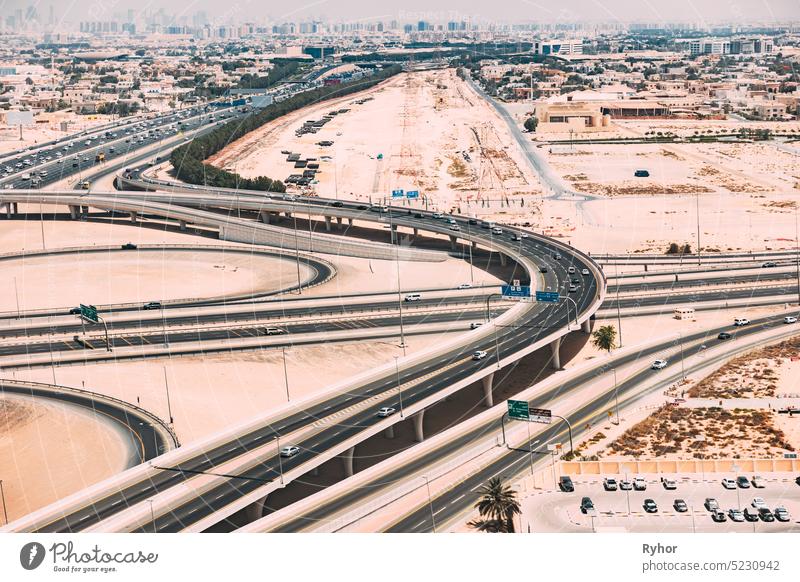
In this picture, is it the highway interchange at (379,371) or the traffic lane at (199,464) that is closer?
the traffic lane at (199,464)

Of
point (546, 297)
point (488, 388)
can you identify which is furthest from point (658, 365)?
point (488, 388)

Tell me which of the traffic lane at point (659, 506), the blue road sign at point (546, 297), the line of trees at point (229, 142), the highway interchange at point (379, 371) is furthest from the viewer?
the line of trees at point (229, 142)

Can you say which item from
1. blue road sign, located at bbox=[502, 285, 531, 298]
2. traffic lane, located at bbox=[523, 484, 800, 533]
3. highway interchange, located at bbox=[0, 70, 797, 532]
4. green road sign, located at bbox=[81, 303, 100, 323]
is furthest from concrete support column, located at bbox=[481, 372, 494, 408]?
green road sign, located at bbox=[81, 303, 100, 323]

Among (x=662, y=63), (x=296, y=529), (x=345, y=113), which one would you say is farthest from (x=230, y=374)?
(x=662, y=63)

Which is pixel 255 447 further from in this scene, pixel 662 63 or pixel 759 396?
pixel 662 63

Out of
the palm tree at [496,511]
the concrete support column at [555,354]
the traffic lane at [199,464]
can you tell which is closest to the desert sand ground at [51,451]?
the traffic lane at [199,464]

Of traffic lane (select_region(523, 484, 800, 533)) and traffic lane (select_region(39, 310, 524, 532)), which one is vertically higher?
traffic lane (select_region(39, 310, 524, 532))

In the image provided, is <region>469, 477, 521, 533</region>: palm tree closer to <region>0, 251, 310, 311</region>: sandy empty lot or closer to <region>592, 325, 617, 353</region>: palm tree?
<region>592, 325, 617, 353</region>: palm tree

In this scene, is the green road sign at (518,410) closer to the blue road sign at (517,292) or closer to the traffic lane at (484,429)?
the traffic lane at (484,429)
